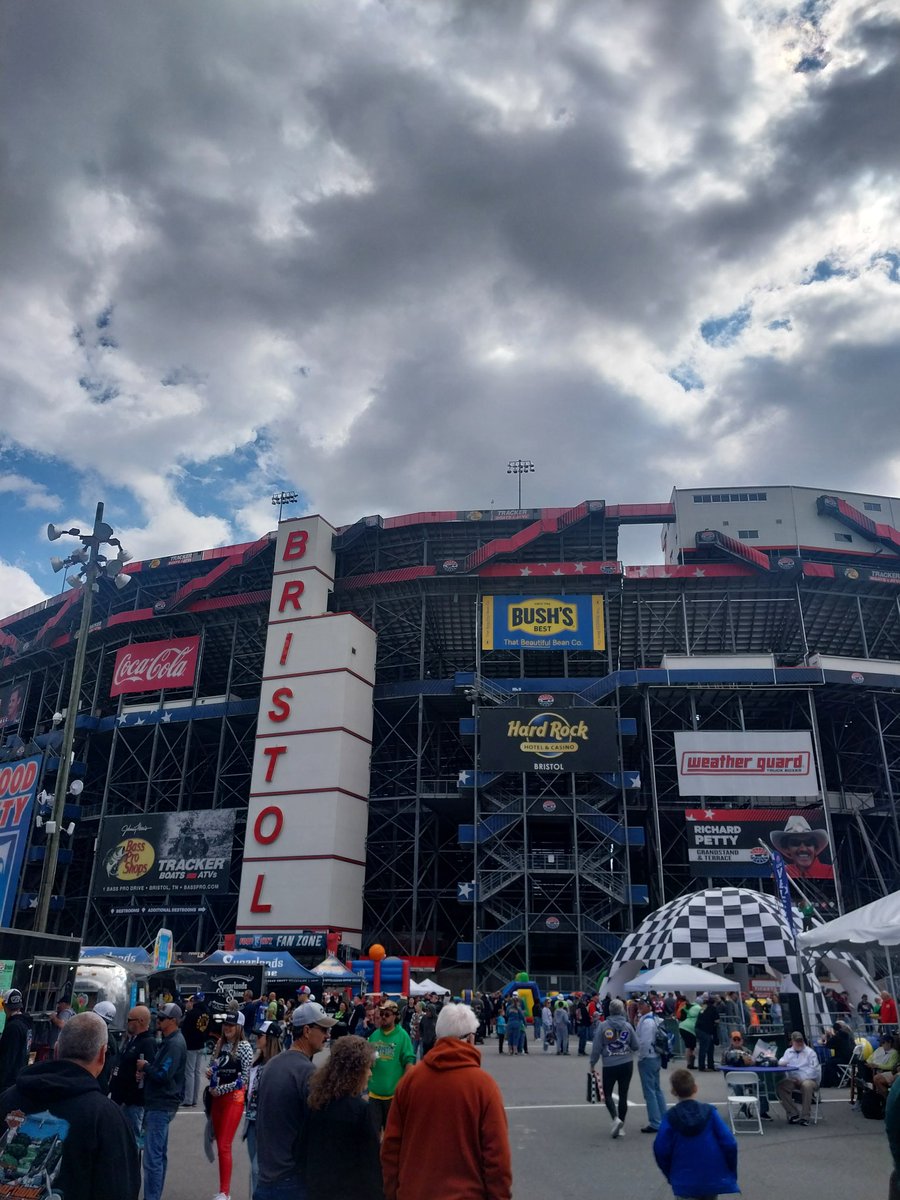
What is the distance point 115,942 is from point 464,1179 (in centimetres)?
5298

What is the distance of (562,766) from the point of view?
142 ft

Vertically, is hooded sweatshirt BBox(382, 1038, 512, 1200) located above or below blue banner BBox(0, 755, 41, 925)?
below

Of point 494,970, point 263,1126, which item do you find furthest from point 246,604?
point 263,1126

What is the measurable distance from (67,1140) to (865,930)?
13.7m

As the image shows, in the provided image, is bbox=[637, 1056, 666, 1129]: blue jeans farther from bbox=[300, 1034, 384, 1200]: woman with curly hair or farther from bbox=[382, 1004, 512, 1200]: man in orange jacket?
bbox=[382, 1004, 512, 1200]: man in orange jacket

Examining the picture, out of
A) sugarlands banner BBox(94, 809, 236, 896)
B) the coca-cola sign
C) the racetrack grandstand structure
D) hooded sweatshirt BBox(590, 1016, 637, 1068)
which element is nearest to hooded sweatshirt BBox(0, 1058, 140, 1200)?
hooded sweatshirt BBox(590, 1016, 637, 1068)

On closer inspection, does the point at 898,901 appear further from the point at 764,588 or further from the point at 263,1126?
the point at 764,588

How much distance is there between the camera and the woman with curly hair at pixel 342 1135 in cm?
523

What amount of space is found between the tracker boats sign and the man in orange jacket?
4085cm

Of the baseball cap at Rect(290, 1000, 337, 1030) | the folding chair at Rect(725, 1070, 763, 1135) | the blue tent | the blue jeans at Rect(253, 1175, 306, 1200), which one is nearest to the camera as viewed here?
the blue jeans at Rect(253, 1175, 306, 1200)

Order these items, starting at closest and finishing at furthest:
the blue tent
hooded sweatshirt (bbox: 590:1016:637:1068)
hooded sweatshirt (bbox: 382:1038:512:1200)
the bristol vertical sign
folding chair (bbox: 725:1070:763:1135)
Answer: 1. hooded sweatshirt (bbox: 382:1038:512:1200)
2. hooded sweatshirt (bbox: 590:1016:637:1068)
3. folding chair (bbox: 725:1070:763:1135)
4. the blue tent
5. the bristol vertical sign

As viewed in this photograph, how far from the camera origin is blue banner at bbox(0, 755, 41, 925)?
43594 millimetres

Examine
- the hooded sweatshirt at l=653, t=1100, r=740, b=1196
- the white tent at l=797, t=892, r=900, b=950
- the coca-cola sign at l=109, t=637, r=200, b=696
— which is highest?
the coca-cola sign at l=109, t=637, r=200, b=696

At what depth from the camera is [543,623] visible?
47938 mm
